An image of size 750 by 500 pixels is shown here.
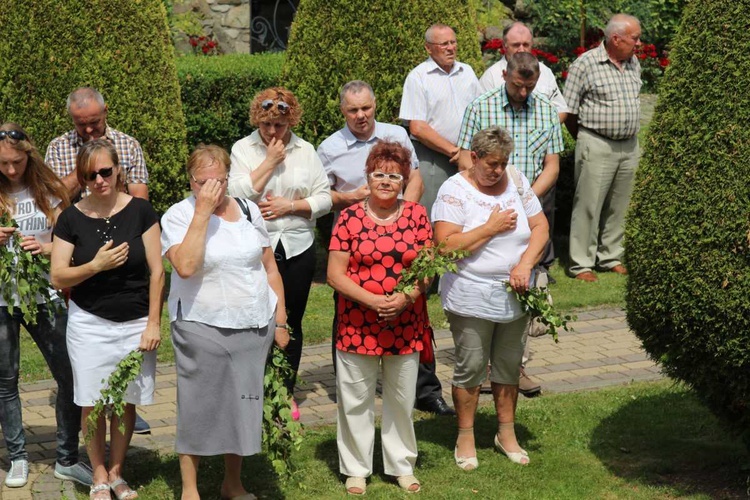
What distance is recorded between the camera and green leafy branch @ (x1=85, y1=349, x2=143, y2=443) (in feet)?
18.3

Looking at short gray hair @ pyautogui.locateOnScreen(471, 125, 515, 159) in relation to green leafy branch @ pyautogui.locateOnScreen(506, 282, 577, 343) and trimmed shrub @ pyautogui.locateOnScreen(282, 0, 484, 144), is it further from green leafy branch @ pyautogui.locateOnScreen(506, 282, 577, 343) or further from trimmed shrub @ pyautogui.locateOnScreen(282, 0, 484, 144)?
trimmed shrub @ pyautogui.locateOnScreen(282, 0, 484, 144)

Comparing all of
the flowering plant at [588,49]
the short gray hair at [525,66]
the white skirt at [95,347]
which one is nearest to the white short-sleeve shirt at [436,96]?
the short gray hair at [525,66]

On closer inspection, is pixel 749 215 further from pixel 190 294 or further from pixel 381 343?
pixel 190 294

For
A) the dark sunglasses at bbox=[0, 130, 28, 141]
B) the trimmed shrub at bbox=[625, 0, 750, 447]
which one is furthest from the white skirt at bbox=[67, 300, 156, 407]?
the trimmed shrub at bbox=[625, 0, 750, 447]

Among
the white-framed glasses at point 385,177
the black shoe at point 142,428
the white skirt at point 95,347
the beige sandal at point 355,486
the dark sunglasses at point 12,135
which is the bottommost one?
the black shoe at point 142,428

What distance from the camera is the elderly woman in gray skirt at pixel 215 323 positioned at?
18.1ft

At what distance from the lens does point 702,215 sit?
5453 mm

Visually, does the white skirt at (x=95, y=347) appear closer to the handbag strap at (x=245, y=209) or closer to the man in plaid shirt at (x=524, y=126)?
the handbag strap at (x=245, y=209)

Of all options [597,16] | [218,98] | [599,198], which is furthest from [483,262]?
[597,16]

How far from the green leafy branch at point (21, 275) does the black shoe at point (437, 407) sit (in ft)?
8.51

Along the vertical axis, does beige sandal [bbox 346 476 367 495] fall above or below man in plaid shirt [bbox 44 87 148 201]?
below

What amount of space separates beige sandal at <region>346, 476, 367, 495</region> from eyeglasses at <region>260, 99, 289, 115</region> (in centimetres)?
226

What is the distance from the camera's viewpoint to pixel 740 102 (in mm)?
5371

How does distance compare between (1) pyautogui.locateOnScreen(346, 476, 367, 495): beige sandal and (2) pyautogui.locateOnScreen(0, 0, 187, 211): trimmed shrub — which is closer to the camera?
(1) pyautogui.locateOnScreen(346, 476, 367, 495): beige sandal
